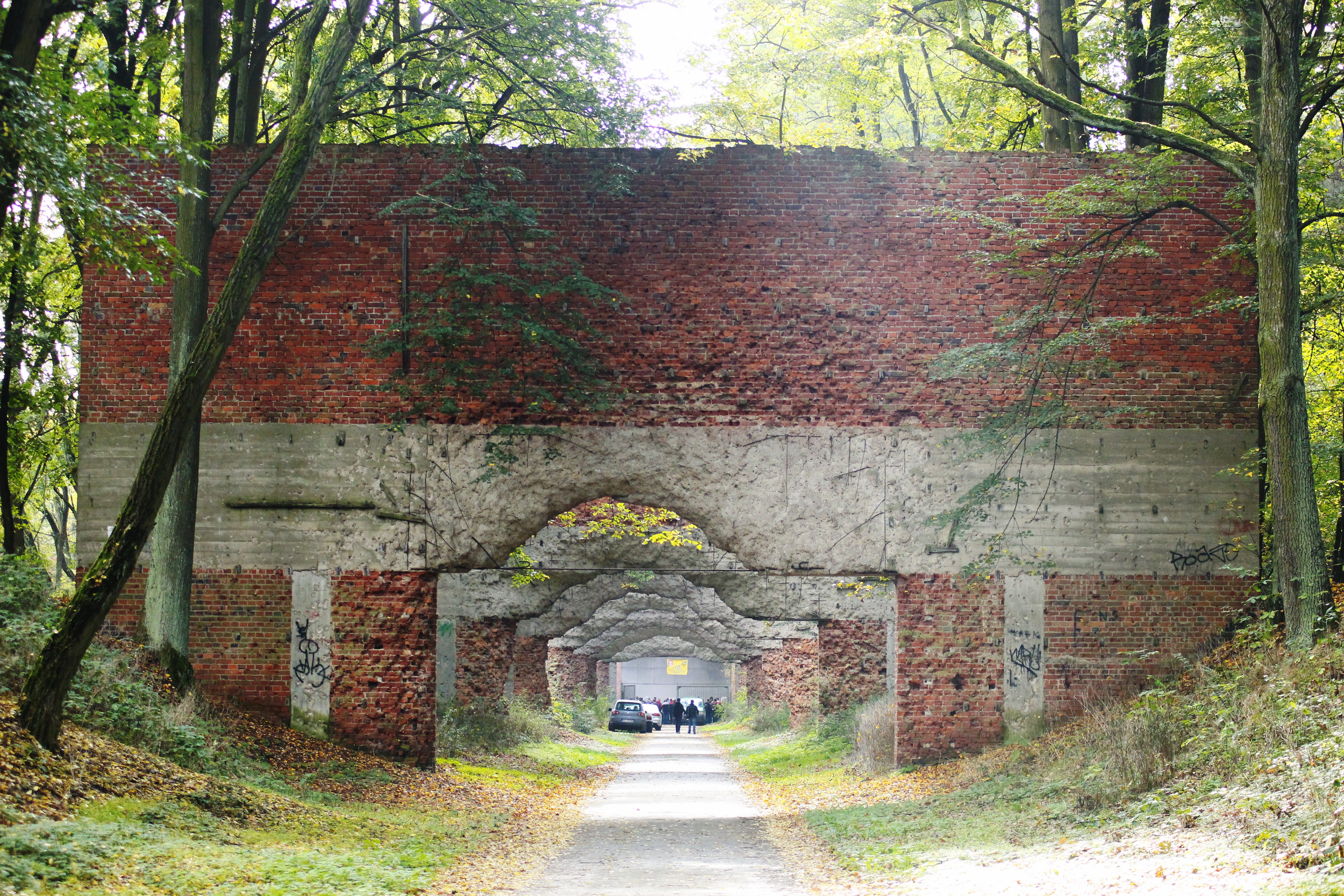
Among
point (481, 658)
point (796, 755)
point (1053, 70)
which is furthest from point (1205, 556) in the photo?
point (481, 658)

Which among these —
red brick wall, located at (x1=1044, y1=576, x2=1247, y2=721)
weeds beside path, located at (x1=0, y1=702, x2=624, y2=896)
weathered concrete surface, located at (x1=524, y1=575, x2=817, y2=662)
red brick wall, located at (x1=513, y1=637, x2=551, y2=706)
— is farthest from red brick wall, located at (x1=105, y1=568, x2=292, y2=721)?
red brick wall, located at (x1=513, y1=637, x2=551, y2=706)

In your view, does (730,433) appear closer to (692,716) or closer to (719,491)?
(719,491)

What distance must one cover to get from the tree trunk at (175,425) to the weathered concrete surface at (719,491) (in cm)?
397

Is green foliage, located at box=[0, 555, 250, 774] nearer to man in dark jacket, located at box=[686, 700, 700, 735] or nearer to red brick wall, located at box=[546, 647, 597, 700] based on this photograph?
red brick wall, located at box=[546, 647, 597, 700]

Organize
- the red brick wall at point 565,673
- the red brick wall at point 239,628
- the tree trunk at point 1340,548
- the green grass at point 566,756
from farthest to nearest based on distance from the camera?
the red brick wall at point 565,673 → the green grass at point 566,756 → the red brick wall at point 239,628 → the tree trunk at point 1340,548

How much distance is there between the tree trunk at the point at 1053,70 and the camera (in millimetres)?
19453

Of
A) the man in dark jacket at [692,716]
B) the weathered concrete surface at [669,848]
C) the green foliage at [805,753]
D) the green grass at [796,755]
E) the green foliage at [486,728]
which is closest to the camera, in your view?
the weathered concrete surface at [669,848]

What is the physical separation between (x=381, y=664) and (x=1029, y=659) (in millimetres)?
8293

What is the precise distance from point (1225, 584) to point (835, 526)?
5.08 metres

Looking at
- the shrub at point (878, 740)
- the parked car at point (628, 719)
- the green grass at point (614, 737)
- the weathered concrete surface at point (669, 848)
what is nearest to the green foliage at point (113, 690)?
the weathered concrete surface at point (669, 848)

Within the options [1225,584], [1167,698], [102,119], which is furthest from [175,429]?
[1225,584]

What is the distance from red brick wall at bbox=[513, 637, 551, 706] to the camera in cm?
3016

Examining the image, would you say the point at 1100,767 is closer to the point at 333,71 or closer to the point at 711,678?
the point at 333,71

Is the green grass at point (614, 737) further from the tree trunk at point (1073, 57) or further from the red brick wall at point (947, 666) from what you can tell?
the tree trunk at point (1073, 57)
